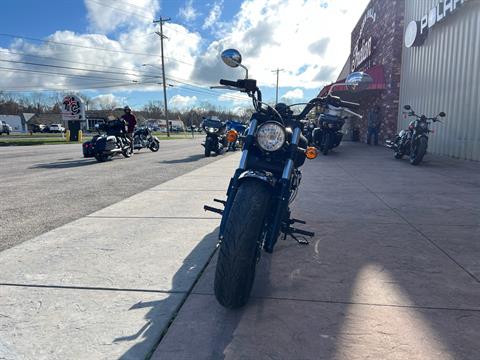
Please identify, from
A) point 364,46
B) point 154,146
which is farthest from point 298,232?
point 364,46

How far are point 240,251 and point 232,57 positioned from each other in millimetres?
1951

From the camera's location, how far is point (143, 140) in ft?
50.6

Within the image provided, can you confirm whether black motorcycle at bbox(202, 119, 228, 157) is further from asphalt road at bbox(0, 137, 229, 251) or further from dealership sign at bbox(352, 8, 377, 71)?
dealership sign at bbox(352, 8, 377, 71)

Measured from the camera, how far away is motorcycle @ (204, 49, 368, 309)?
224cm

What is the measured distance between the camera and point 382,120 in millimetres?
18688

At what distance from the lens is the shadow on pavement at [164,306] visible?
1.90 m

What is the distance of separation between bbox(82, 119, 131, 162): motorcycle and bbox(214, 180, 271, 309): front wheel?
9767 millimetres

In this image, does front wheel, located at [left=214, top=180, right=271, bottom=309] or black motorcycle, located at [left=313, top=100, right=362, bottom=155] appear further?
black motorcycle, located at [left=313, top=100, right=362, bottom=155]

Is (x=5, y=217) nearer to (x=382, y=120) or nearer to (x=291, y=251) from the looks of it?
(x=291, y=251)

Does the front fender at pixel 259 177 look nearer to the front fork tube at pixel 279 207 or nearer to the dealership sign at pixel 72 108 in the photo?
the front fork tube at pixel 279 207

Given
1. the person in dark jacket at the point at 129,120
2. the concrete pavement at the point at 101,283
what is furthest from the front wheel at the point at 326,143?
the concrete pavement at the point at 101,283

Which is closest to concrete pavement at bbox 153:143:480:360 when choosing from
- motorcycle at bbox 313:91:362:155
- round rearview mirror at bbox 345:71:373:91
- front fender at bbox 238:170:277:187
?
front fender at bbox 238:170:277:187

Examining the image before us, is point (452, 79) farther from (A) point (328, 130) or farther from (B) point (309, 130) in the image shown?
(B) point (309, 130)

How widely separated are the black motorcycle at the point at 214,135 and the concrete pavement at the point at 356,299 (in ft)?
29.0
